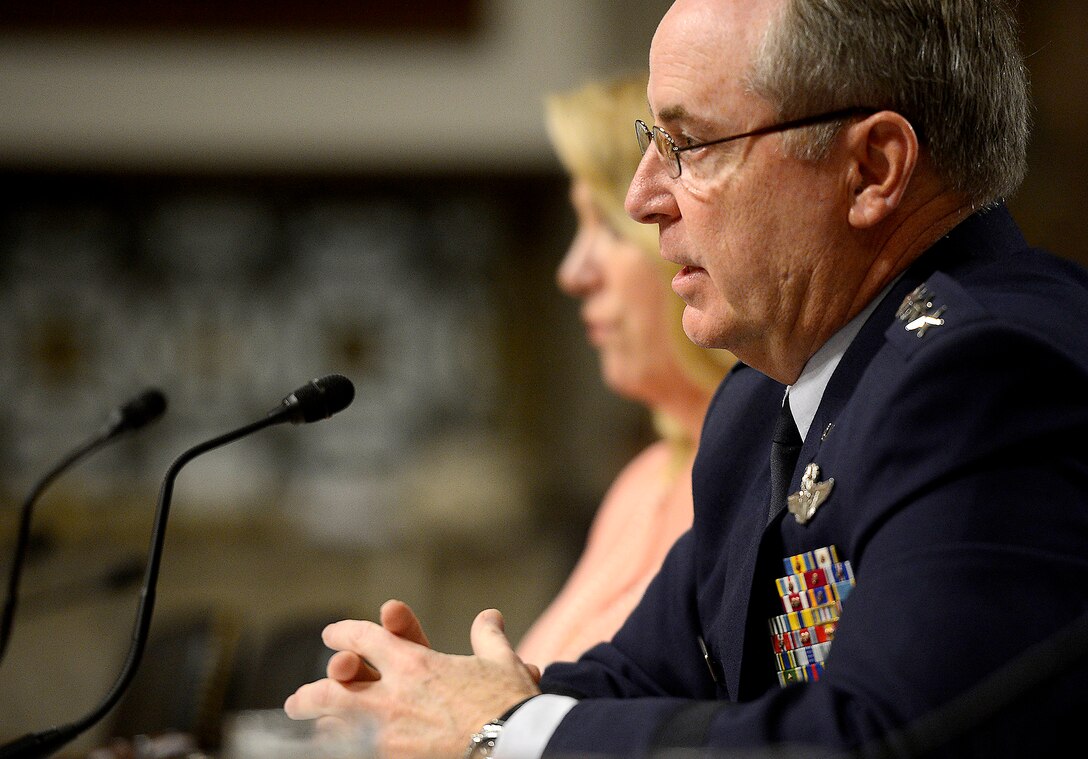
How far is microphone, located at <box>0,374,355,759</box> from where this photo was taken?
4.85ft

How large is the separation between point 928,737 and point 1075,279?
2.02 feet

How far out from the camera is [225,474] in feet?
23.6

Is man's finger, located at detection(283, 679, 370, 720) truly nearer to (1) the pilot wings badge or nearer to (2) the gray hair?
(1) the pilot wings badge

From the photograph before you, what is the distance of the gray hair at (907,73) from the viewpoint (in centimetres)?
136

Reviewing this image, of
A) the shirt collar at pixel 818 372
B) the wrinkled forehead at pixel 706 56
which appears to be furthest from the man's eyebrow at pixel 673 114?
the shirt collar at pixel 818 372

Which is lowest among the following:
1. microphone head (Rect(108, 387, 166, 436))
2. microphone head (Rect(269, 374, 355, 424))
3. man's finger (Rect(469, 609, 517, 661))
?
man's finger (Rect(469, 609, 517, 661))

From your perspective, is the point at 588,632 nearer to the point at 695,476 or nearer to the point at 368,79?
the point at 695,476

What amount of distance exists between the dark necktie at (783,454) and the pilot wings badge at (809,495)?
80 mm

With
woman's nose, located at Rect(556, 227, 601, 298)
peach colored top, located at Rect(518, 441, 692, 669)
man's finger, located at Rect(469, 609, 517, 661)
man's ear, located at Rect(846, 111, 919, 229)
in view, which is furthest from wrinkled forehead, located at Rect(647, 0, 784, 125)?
woman's nose, located at Rect(556, 227, 601, 298)

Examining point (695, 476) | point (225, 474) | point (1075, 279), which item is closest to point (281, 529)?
point (225, 474)

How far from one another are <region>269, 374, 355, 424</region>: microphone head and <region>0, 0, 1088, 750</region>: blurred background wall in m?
4.33

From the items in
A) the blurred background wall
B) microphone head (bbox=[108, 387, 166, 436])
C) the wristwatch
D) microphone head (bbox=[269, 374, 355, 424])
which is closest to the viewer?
the wristwatch

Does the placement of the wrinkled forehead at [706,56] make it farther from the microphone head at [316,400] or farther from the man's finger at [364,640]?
the man's finger at [364,640]

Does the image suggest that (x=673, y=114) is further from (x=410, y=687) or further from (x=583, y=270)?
(x=583, y=270)
